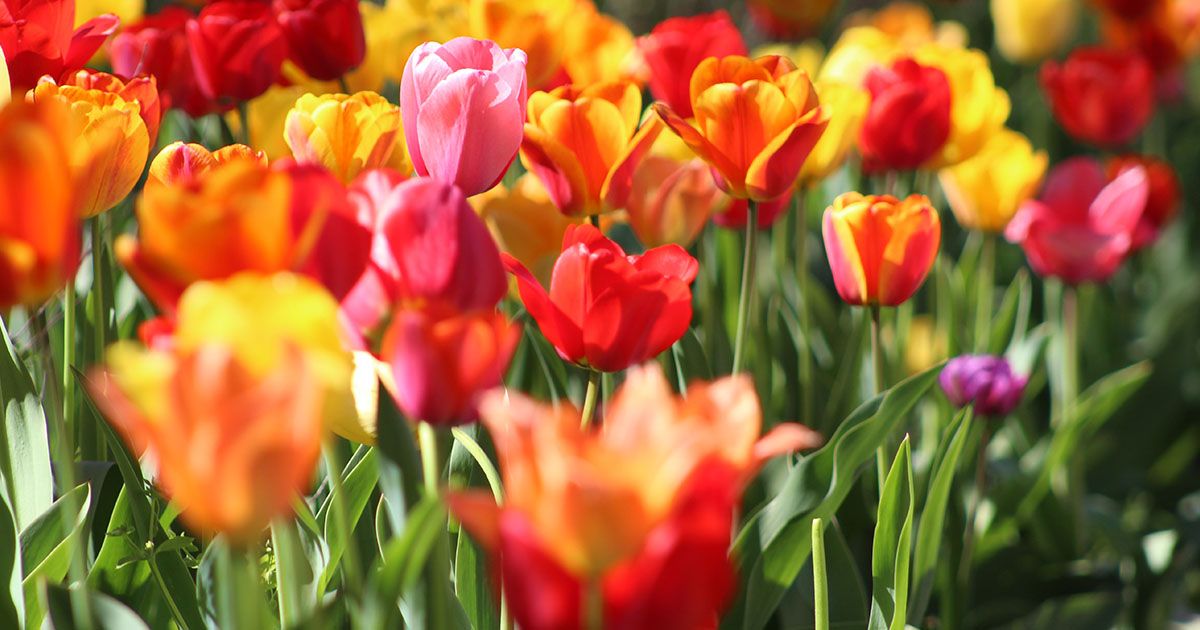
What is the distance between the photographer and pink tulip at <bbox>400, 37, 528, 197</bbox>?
2.79 feet

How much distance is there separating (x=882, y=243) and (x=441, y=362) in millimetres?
528

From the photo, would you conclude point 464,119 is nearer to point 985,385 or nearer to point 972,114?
point 985,385

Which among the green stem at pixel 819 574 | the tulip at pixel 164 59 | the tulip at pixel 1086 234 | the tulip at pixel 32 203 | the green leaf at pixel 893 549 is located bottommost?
the tulip at pixel 1086 234

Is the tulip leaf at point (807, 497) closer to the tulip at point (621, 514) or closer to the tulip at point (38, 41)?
the tulip at point (621, 514)

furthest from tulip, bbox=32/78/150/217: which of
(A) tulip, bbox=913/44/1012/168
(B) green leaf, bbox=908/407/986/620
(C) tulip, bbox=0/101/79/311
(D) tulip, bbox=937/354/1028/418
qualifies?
(A) tulip, bbox=913/44/1012/168

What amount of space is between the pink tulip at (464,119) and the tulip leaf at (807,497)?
1.03 feet

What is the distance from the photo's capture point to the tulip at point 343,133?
876 millimetres

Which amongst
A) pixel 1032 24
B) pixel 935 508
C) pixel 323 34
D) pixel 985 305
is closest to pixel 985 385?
pixel 935 508

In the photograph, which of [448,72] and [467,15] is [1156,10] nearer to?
[467,15]

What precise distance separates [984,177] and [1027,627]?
0.53 m

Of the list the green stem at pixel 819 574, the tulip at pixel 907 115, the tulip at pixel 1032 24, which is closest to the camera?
the green stem at pixel 819 574

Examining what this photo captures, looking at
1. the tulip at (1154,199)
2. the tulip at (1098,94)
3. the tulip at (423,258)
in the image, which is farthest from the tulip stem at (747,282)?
the tulip at (1098,94)

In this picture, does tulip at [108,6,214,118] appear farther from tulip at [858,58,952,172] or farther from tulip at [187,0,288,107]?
tulip at [858,58,952,172]

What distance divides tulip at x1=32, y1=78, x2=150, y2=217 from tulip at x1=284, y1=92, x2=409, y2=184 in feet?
0.32
